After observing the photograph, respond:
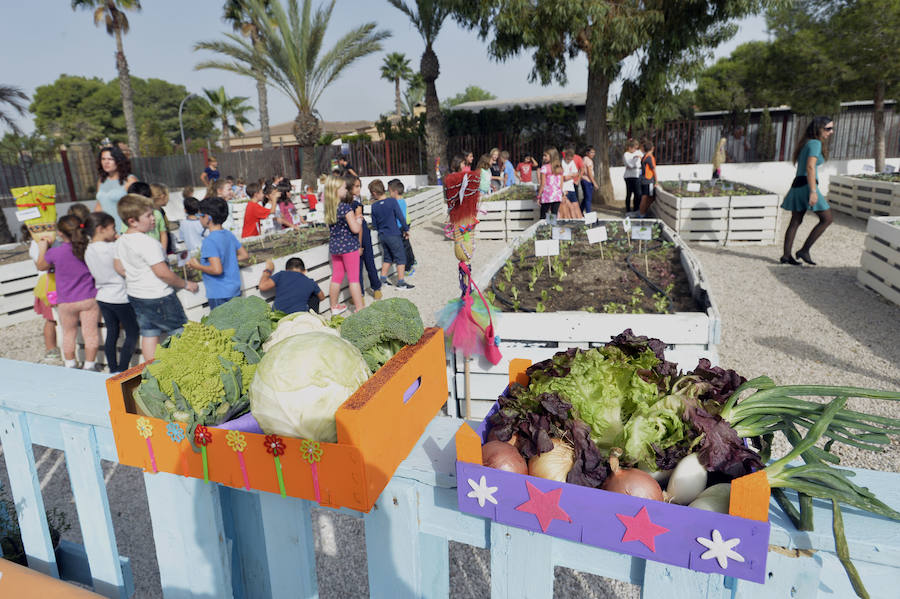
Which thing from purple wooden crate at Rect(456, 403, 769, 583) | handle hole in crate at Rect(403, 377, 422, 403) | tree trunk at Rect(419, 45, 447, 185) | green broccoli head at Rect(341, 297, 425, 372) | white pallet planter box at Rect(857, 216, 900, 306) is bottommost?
white pallet planter box at Rect(857, 216, 900, 306)

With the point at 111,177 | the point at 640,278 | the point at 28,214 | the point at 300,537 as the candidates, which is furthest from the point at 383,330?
the point at 28,214

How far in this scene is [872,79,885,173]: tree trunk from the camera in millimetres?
15031

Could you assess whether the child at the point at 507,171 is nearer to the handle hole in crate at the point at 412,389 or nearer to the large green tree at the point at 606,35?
the large green tree at the point at 606,35

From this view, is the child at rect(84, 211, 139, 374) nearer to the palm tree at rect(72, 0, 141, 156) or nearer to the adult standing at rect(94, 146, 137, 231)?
the adult standing at rect(94, 146, 137, 231)

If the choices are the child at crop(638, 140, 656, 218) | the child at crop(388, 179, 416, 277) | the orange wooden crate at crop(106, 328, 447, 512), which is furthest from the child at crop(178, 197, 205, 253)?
the child at crop(638, 140, 656, 218)

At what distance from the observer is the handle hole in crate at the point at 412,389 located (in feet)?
4.48

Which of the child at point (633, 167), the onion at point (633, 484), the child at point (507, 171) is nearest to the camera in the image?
the onion at point (633, 484)

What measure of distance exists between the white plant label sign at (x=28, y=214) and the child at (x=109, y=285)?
154 centimetres

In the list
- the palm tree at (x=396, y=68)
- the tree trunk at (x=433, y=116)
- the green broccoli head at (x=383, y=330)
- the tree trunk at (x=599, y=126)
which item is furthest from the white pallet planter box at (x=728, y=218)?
the palm tree at (x=396, y=68)

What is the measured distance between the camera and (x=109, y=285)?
16.1 feet

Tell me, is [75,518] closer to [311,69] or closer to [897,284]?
[897,284]

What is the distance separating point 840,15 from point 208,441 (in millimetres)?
19729

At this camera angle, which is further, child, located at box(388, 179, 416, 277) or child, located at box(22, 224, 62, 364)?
child, located at box(388, 179, 416, 277)

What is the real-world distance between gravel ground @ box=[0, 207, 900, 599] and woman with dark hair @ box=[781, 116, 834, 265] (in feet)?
2.45
